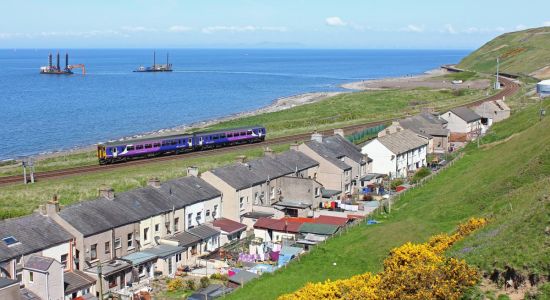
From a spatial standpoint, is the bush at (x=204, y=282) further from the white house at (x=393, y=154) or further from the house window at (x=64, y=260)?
the white house at (x=393, y=154)

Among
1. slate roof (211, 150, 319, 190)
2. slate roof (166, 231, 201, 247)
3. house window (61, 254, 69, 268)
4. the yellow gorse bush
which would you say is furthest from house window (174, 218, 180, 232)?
the yellow gorse bush

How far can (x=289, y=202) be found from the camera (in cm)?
5138

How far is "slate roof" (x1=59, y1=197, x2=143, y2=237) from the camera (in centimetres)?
3594

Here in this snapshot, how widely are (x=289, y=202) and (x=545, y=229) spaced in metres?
28.4

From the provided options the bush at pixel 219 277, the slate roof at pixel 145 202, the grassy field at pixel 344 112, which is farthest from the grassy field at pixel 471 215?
the grassy field at pixel 344 112

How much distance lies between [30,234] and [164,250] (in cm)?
817

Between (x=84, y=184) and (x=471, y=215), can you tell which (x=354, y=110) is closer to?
(x=84, y=184)

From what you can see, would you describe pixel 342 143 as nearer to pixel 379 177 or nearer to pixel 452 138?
pixel 379 177

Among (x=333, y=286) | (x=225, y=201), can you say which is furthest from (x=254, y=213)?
(x=333, y=286)

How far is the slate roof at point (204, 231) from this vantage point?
41.8m

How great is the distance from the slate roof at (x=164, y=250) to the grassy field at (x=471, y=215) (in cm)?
678

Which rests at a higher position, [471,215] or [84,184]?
[471,215]

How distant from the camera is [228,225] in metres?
44.8

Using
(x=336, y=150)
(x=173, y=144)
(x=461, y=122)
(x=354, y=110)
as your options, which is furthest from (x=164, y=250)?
(x=354, y=110)
